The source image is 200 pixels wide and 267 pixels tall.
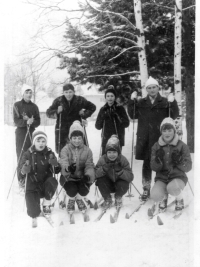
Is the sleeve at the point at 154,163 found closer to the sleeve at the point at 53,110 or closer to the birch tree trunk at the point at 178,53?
the birch tree trunk at the point at 178,53

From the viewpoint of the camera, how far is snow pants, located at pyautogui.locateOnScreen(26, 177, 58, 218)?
337 centimetres

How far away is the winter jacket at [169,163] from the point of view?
3480 millimetres

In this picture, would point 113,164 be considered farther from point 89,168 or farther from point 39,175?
point 39,175

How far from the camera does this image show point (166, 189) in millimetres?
3529

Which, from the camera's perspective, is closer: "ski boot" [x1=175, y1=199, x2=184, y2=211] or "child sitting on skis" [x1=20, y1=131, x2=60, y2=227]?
"child sitting on skis" [x1=20, y1=131, x2=60, y2=227]

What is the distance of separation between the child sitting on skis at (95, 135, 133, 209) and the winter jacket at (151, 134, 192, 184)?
0.34 metres

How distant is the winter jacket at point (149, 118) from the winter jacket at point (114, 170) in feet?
1.03

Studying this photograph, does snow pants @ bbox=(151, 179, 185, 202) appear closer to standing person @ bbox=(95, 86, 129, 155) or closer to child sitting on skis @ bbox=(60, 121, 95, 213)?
child sitting on skis @ bbox=(60, 121, 95, 213)

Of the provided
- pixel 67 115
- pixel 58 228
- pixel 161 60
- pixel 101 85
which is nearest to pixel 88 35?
pixel 101 85

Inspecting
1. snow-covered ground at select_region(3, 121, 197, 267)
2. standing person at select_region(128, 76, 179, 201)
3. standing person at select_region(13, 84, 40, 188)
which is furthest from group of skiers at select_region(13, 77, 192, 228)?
standing person at select_region(13, 84, 40, 188)

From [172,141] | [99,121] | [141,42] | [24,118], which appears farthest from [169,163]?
[141,42]

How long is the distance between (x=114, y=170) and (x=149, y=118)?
31.1 inches

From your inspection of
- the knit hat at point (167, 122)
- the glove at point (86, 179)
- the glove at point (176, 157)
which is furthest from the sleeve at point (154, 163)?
the glove at point (86, 179)

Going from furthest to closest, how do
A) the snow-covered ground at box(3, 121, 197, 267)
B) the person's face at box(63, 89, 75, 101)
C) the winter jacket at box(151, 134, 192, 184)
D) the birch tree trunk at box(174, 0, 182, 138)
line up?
1. the birch tree trunk at box(174, 0, 182, 138)
2. the person's face at box(63, 89, 75, 101)
3. the winter jacket at box(151, 134, 192, 184)
4. the snow-covered ground at box(3, 121, 197, 267)
